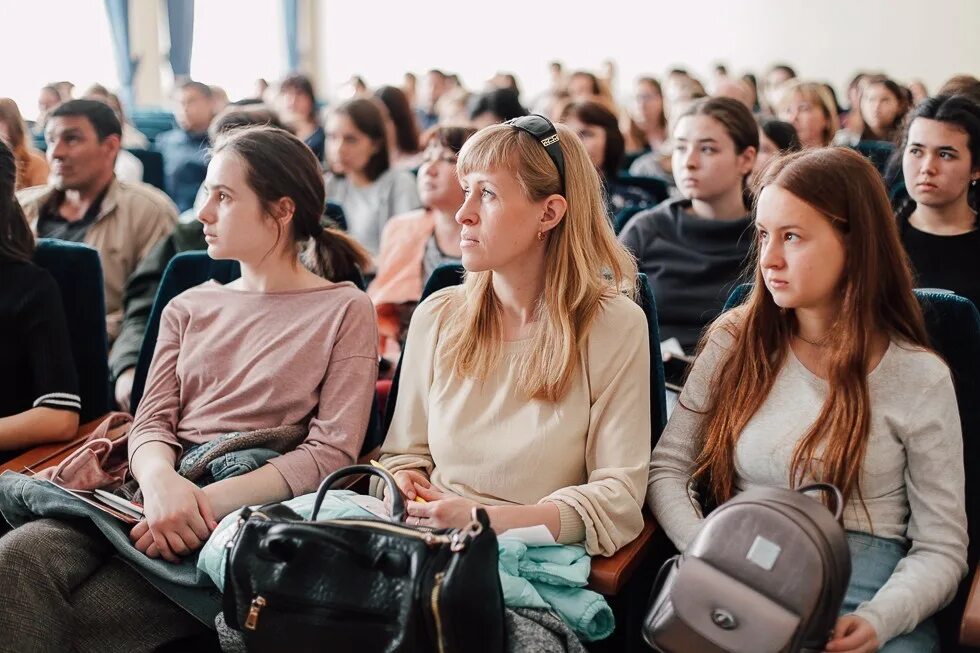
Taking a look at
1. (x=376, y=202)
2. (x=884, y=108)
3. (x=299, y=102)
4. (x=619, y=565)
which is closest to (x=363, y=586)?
(x=619, y=565)

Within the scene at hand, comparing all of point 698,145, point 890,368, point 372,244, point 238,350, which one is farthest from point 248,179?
point 372,244

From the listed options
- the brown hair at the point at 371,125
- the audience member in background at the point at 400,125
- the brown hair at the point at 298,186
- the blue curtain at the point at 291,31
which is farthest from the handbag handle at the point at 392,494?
→ the blue curtain at the point at 291,31

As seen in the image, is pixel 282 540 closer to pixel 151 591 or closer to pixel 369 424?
pixel 151 591

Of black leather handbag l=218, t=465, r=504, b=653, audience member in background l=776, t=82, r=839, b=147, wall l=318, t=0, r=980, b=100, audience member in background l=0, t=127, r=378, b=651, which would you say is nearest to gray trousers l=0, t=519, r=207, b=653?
audience member in background l=0, t=127, r=378, b=651

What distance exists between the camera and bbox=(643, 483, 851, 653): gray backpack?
3.81 feet

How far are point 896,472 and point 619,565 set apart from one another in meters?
0.44

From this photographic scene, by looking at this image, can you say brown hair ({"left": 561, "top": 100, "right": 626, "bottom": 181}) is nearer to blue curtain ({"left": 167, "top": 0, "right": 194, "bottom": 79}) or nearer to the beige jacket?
the beige jacket

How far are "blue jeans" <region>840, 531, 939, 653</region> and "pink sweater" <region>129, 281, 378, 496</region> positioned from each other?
84 centimetres

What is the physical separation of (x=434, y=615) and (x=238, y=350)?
0.83 meters

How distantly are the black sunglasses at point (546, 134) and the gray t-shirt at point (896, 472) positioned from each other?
47 centimetres

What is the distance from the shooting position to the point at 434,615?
3.95ft

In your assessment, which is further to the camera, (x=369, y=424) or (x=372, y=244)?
(x=372, y=244)

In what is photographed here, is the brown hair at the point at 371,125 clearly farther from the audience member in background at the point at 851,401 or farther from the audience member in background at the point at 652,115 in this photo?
the audience member in background at the point at 652,115

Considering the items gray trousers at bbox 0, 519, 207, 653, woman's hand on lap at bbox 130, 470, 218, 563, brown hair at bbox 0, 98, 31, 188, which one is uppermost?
brown hair at bbox 0, 98, 31, 188
